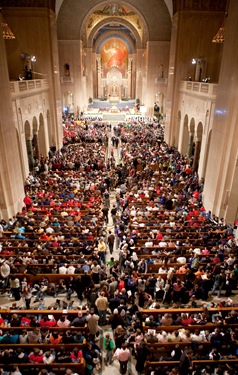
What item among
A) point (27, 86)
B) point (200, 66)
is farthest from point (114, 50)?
point (27, 86)

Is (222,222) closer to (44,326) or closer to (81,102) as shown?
(44,326)

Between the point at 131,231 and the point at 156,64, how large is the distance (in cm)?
2797

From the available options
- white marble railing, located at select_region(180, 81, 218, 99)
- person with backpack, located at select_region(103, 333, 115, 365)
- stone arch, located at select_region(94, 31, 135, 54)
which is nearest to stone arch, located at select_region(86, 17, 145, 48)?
stone arch, located at select_region(94, 31, 135, 54)

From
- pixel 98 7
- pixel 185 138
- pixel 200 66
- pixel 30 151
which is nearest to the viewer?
pixel 30 151

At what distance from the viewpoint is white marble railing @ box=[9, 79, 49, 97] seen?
14.6m

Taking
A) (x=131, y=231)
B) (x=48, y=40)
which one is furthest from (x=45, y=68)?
(x=131, y=231)

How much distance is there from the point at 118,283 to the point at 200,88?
512 inches

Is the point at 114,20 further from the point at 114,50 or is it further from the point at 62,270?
the point at 62,270

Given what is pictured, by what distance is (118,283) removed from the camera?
8.05 metres

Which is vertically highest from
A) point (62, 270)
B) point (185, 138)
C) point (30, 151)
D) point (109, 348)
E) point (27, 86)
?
point (27, 86)

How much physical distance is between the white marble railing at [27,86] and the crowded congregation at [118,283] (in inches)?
185

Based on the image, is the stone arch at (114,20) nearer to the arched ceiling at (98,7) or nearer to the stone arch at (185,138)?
the arched ceiling at (98,7)

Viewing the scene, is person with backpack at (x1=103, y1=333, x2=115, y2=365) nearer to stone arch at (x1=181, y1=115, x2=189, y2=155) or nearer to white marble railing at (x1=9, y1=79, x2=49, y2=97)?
white marble railing at (x1=9, y1=79, x2=49, y2=97)

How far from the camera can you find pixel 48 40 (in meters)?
20.0
